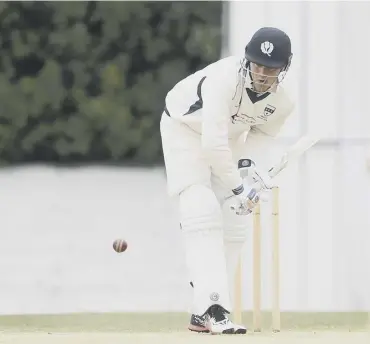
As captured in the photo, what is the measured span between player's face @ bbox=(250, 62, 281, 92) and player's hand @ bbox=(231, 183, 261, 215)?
31 centimetres

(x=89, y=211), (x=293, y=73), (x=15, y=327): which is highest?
(x=293, y=73)

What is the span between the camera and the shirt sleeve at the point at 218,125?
4.82m

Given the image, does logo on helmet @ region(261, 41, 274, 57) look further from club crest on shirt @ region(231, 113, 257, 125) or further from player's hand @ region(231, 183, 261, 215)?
player's hand @ region(231, 183, 261, 215)

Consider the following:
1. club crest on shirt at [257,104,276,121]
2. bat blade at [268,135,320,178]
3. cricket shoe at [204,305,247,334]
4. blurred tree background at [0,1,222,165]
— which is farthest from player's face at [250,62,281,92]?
blurred tree background at [0,1,222,165]

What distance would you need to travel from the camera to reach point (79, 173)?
23.1 ft

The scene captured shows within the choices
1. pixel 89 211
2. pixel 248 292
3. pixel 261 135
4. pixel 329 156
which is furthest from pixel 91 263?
pixel 261 135

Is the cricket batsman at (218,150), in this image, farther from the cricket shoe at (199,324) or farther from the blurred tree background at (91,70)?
the blurred tree background at (91,70)

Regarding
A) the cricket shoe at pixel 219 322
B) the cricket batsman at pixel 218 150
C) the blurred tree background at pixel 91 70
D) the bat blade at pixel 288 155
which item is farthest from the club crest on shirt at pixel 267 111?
→ the blurred tree background at pixel 91 70

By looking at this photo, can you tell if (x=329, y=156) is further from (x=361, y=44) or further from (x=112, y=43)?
(x=112, y=43)

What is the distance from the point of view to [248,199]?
4926mm

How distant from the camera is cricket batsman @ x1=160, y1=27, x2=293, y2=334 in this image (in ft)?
15.9

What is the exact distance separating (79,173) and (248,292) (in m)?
0.91

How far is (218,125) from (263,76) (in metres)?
0.21

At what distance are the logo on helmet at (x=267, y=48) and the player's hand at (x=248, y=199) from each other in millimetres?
440
